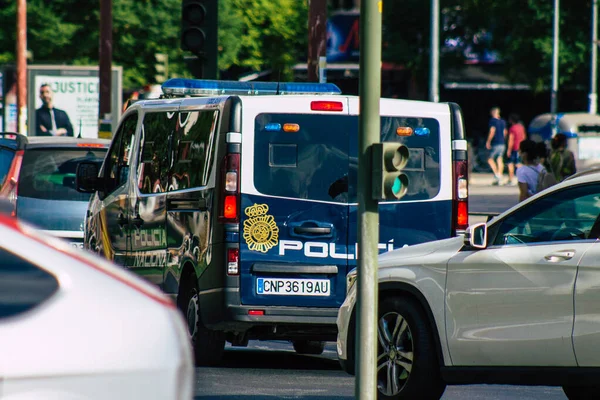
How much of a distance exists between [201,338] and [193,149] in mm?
1277

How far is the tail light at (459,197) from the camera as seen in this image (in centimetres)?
948

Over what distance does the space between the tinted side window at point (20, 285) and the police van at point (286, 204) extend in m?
5.27

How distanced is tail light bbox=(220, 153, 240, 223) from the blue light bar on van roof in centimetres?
140

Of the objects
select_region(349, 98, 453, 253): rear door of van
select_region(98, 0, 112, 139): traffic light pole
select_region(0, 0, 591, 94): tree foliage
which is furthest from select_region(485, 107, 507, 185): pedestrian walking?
select_region(349, 98, 453, 253): rear door of van

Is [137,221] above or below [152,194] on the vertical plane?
below

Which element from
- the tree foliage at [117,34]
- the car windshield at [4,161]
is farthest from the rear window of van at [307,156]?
the tree foliage at [117,34]

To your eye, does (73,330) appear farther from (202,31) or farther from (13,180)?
(202,31)

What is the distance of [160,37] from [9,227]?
1588 inches

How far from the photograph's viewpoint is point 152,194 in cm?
1031

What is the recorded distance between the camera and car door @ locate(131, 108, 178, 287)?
10.1 meters

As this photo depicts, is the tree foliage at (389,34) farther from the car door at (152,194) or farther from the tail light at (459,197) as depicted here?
the tail light at (459,197)

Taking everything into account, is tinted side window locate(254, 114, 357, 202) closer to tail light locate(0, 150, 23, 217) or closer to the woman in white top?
tail light locate(0, 150, 23, 217)

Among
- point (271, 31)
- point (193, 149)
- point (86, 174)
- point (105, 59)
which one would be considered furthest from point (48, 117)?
point (271, 31)

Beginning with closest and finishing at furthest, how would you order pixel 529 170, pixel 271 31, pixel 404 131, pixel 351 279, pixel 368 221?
pixel 368 221 → pixel 351 279 → pixel 404 131 → pixel 529 170 → pixel 271 31
